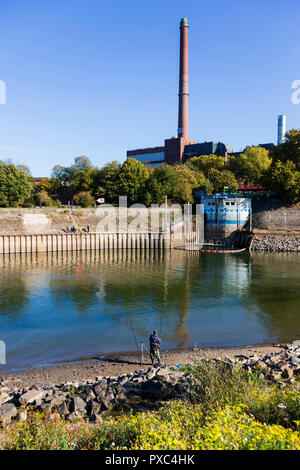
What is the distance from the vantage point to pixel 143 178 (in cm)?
8725

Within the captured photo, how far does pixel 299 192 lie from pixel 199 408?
71.9 meters

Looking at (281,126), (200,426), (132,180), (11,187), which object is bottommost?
(200,426)

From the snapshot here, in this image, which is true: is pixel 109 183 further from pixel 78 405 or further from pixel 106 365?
pixel 78 405

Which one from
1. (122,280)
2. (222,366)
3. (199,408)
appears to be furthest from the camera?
(122,280)

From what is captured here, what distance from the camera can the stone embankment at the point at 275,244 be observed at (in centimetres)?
6744

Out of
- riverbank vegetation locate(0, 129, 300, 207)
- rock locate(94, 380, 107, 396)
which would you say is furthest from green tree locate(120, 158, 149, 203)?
rock locate(94, 380, 107, 396)

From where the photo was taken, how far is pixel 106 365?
57.2 feet

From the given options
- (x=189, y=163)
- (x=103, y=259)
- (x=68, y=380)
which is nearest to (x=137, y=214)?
(x=103, y=259)

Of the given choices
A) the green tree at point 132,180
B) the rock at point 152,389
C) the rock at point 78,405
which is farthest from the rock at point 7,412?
the green tree at point 132,180

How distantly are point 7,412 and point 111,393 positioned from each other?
3.37m

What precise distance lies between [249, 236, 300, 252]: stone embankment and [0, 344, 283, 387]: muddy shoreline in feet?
165

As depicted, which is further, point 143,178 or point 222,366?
point 143,178

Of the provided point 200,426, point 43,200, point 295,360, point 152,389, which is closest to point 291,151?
point 43,200

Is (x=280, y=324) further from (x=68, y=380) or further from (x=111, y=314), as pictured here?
(x=68, y=380)
